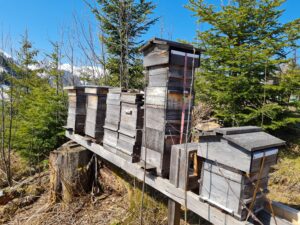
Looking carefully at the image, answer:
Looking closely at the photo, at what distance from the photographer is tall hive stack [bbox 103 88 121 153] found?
3483 mm

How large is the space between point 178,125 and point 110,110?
1.40 metres

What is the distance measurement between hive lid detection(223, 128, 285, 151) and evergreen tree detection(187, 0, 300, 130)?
3713 mm

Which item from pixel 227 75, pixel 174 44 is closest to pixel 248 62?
pixel 227 75

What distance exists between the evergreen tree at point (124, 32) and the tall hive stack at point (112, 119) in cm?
539

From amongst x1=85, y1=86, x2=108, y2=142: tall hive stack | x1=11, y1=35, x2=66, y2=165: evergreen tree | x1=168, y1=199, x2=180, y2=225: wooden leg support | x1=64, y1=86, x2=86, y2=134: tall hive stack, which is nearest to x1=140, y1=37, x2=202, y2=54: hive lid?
Answer: x1=85, y1=86, x2=108, y2=142: tall hive stack

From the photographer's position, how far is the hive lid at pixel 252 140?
1.81 m

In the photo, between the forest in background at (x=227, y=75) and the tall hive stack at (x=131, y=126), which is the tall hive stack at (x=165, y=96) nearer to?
the tall hive stack at (x=131, y=126)

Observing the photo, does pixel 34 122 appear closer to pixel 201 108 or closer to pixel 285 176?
pixel 201 108

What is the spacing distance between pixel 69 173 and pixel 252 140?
373cm

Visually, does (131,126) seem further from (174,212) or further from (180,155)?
(174,212)

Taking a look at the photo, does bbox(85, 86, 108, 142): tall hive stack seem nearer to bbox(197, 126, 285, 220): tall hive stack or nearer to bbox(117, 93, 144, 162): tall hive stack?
bbox(117, 93, 144, 162): tall hive stack

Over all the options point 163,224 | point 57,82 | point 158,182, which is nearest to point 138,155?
point 158,182

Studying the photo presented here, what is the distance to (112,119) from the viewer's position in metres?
3.62

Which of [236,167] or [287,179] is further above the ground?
[236,167]
